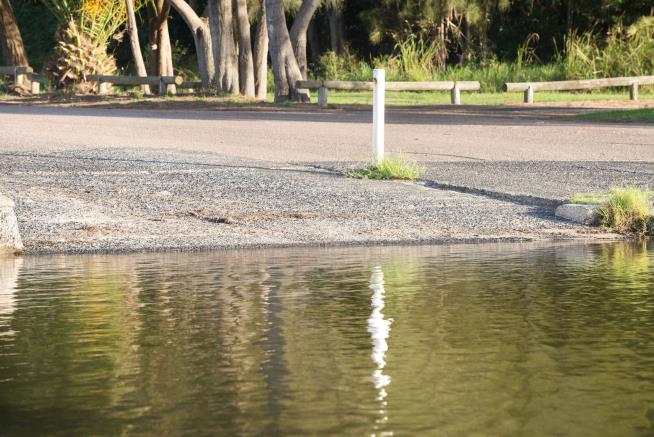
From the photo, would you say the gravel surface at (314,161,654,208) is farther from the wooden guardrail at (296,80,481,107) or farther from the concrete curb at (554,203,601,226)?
the wooden guardrail at (296,80,481,107)

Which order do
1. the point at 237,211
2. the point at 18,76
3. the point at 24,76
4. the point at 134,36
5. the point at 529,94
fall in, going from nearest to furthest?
the point at 237,211 < the point at 529,94 < the point at 134,36 < the point at 18,76 < the point at 24,76

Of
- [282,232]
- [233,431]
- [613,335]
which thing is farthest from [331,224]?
[233,431]

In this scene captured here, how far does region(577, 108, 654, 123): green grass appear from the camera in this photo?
2678 centimetres

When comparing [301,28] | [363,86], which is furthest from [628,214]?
[301,28]

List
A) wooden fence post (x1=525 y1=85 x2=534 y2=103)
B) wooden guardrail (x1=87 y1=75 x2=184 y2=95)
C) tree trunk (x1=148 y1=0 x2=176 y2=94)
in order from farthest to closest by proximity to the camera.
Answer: tree trunk (x1=148 y1=0 x2=176 y2=94), wooden guardrail (x1=87 y1=75 x2=184 y2=95), wooden fence post (x1=525 y1=85 x2=534 y2=103)

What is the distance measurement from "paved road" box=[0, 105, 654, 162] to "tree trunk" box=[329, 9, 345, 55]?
2001 centimetres

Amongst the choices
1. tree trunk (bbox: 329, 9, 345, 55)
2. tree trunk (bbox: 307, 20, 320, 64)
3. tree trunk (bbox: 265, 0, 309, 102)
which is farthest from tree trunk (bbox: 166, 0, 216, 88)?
tree trunk (bbox: 307, 20, 320, 64)

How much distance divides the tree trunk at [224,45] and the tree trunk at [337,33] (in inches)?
548

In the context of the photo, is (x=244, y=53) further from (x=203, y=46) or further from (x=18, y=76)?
(x=18, y=76)

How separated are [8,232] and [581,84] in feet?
93.0

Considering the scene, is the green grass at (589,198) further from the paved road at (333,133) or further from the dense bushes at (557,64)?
the dense bushes at (557,64)

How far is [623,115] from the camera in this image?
27.5 m

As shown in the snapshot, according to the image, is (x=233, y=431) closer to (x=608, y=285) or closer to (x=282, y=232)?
(x=608, y=285)

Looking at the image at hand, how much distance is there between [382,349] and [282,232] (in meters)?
4.99
